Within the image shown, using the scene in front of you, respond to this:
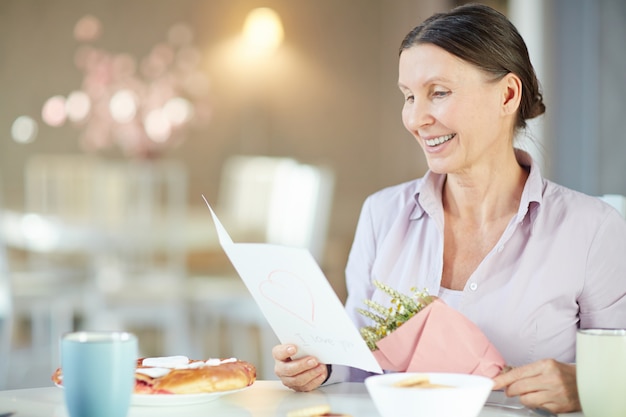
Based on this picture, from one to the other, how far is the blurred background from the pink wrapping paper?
115 inches

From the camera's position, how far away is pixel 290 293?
1.09 m

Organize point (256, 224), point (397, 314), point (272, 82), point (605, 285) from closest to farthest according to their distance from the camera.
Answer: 1. point (397, 314)
2. point (605, 285)
3. point (256, 224)
4. point (272, 82)

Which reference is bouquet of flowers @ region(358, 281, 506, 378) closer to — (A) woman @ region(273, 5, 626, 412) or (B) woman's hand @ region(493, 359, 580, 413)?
(B) woman's hand @ region(493, 359, 580, 413)

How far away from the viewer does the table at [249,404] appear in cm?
112

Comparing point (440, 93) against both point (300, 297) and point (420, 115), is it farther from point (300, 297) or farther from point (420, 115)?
point (300, 297)

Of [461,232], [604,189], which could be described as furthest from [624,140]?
[461,232]

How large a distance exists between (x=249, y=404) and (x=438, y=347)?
0.24 m

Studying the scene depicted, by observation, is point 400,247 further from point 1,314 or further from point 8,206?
point 8,206

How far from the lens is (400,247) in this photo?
5.32 feet

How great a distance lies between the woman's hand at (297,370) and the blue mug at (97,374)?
1.06 ft

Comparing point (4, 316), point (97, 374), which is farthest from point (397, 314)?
point (4, 316)

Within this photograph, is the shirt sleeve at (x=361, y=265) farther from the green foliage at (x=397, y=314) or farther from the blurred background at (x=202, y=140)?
the blurred background at (x=202, y=140)

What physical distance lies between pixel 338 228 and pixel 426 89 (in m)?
5.53

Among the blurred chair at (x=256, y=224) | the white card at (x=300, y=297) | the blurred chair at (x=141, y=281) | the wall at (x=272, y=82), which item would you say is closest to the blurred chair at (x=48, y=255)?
the blurred chair at (x=141, y=281)
